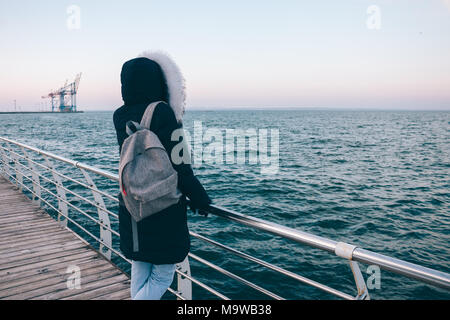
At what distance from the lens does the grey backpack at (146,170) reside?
1.40 m

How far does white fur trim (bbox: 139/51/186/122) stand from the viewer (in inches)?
62.8

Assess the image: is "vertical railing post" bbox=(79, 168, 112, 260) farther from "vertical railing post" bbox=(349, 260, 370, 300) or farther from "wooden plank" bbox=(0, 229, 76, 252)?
"vertical railing post" bbox=(349, 260, 370, 300)

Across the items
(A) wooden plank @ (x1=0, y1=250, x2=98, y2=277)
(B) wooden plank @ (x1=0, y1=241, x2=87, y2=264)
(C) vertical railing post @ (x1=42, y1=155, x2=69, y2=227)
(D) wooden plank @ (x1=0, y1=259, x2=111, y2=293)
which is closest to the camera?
(D) wooden plank @ (x1=0, y1=259, x2=111, y2=293)

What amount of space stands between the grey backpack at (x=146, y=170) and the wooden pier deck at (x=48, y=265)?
155 centimetres

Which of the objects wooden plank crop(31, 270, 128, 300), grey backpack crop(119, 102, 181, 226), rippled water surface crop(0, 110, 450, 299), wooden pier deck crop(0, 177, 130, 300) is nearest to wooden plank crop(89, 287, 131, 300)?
wooden pier deck crop(0, 177, 130, 300)

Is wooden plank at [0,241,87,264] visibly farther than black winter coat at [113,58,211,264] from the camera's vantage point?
Yes

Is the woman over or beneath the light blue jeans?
over

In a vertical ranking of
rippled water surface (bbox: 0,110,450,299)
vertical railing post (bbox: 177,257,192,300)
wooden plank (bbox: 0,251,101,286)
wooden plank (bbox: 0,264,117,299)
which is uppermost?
vertical railing post (bbox: 177,257,192,300)

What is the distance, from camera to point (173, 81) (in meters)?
1.60

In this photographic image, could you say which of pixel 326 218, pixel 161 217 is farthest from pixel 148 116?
pixel 326 218

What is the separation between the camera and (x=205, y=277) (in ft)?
19.6

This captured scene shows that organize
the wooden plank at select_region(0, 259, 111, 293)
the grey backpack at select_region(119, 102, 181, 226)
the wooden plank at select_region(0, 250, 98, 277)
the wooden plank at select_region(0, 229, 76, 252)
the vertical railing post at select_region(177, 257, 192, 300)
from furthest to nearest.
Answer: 1. the wooden plank at select_region(0, 229, 76, 252)
2. the wooden plank at select_region(0, 250, 98, 277)
3. the wooden plank at select_region(0, 259, 111, 293)
4. the vertical railing post at select_region(177, 257, 192, 300)
5. the grey backpack at select_region(119, 102, 181, 226)

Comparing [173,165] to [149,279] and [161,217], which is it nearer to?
[161,217]

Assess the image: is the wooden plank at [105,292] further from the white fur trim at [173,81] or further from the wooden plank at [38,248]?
the white fur trim at [173,81]
